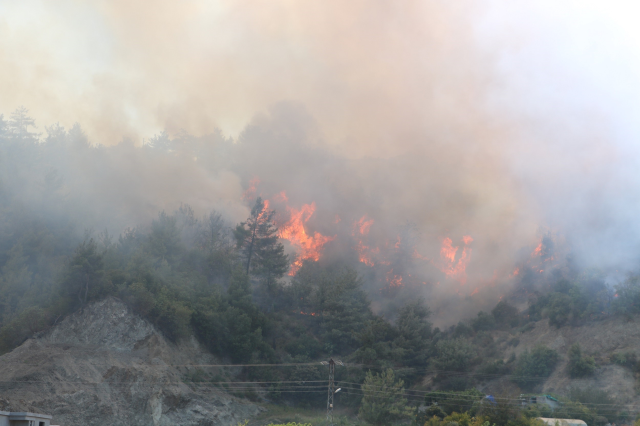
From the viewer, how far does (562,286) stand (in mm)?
84188

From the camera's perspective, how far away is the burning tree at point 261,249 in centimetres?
9269

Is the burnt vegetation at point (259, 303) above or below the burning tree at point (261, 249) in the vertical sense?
below

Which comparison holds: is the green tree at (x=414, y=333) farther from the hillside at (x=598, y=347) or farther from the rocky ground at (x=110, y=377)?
the rocky ground at (x=110, y=377)

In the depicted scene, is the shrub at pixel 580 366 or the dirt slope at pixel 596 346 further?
the shrub at pixel 580 366

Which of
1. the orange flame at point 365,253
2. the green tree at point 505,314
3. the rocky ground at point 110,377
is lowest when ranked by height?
the rocky ground at point 110,377

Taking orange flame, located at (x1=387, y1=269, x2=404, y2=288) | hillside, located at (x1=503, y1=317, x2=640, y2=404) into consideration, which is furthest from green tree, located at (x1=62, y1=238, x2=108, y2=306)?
hillside, located at (x1=503, y1=317, x2=640, y2=404)

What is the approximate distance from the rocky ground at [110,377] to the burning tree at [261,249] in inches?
1018

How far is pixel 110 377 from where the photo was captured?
56219 mm

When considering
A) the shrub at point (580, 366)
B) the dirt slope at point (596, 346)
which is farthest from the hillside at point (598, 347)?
the shrub at point (580, 366)

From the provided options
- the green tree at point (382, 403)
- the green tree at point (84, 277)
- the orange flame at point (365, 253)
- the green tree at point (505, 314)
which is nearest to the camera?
the green tree at point (382, 403)

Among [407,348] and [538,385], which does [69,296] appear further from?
[538,385]

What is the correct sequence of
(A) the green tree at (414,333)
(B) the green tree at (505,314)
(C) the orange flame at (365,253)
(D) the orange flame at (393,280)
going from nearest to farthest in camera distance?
(A) the green tree at (414,333), (B) the green tree at (505,314), (D) the orange flame at (393,280), (C) the orange flame at (365,253)

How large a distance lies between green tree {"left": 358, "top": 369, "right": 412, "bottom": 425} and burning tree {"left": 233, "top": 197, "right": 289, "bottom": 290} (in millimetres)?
31862

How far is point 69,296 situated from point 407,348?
49.6 meters
